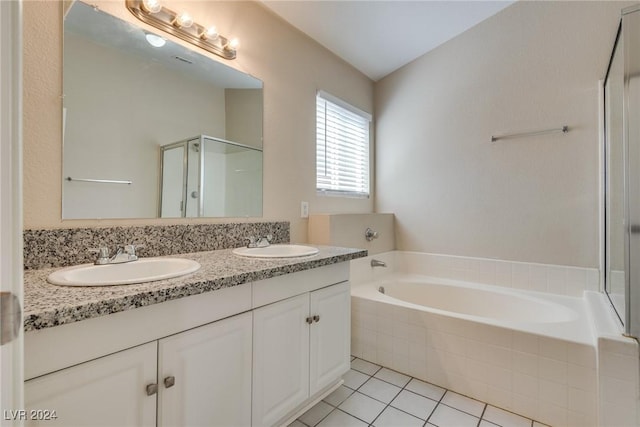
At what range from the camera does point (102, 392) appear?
0.76 meters

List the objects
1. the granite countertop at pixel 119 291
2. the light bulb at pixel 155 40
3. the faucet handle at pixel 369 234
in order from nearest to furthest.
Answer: the granite countertop at pixel 119 291, the light bulb at pixel 155 40, the faucet handle at pixel 369 234

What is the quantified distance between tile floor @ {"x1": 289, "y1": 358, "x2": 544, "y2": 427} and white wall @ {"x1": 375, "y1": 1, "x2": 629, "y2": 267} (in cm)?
115

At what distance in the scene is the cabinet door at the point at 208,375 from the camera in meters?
0.89

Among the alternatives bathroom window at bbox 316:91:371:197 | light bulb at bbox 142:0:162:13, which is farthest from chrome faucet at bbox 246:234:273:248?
light bulb at bbox 142:0:162:13

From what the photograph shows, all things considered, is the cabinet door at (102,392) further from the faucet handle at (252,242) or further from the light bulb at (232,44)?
the light bulb at (232,44)

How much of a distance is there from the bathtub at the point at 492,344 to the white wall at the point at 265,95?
84 centimetres

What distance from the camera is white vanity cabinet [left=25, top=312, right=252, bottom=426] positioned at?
0.71 metres

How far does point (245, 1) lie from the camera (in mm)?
1787

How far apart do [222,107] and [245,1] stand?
0.71 metres

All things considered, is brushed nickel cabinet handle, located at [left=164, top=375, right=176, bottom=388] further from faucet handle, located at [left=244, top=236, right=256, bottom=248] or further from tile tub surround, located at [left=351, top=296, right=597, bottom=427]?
tile tub surround, located at [left=351, top=296, right=597, bottom=427]

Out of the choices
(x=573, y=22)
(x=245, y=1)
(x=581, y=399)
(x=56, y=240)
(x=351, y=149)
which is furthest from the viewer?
(x=351, y=149)

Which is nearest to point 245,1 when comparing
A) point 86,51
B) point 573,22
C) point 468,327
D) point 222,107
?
point 222,107

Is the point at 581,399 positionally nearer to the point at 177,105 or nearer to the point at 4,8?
the point at 4,8

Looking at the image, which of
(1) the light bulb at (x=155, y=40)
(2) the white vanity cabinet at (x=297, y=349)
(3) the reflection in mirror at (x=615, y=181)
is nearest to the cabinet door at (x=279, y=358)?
(2) the white vanity cabinet at (x=297, y=349)
